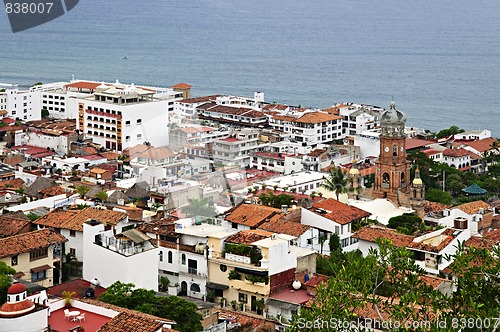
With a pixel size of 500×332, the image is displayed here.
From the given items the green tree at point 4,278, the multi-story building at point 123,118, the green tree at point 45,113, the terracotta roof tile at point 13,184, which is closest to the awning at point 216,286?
the green tree at point 4,278

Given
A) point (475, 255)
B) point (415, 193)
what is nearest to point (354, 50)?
point (415, 193)

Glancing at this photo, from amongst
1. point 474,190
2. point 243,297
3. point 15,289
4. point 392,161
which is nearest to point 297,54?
point 474,190

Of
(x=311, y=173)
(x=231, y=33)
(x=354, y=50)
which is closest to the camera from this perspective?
(x=311, y=173)

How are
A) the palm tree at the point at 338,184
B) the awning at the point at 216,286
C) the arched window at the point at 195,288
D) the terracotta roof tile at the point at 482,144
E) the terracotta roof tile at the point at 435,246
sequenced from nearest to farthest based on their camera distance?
the awning at the point at 216,286 → the arched window at the point at 195,288 → the terracotta roof tile at the point at 435,246 → the palm tree at the point at 338,184 → the terracotta roof tile at the point at 482,144

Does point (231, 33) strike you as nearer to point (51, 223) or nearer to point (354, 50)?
point (354, 50)

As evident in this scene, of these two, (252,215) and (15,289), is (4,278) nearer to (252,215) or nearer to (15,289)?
(15,289)

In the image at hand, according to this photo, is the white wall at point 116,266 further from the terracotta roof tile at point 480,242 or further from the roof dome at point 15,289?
the terracotta roof tile at point 480,242
